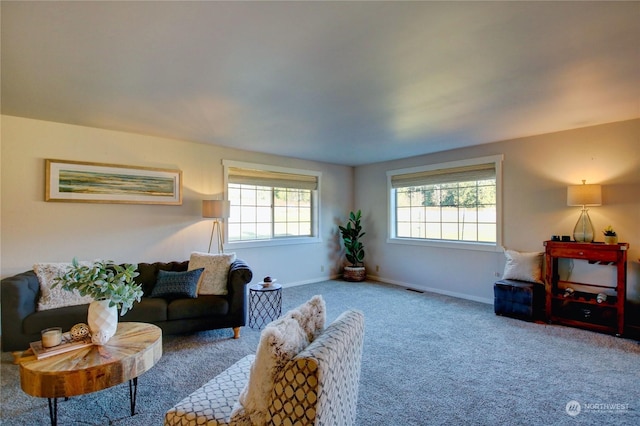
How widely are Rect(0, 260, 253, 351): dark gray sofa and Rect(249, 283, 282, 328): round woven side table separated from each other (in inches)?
14.6

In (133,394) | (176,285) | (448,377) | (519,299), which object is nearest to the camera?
(133,394)

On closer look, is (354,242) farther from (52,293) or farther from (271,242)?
(52,293)

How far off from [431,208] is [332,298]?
240cm

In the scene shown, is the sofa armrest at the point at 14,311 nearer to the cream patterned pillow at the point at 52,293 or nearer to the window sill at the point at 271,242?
the cream patterned pillow at the point at 52,293

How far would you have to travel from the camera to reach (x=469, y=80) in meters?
2.56

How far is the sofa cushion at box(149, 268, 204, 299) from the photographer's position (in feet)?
10.9

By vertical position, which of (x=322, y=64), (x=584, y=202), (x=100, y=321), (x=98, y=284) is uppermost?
(x=322, y=64)

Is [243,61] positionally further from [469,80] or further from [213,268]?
[213,268]

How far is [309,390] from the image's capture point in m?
1.15

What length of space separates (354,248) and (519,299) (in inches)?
119

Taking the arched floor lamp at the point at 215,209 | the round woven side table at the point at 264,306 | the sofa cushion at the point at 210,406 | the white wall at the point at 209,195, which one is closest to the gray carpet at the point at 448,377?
the round woven side table at the point at 264,306

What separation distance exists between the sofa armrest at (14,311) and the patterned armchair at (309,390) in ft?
7.62

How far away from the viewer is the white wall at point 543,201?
3635 mm

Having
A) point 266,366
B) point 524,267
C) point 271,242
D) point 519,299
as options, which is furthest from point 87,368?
point 524,267
